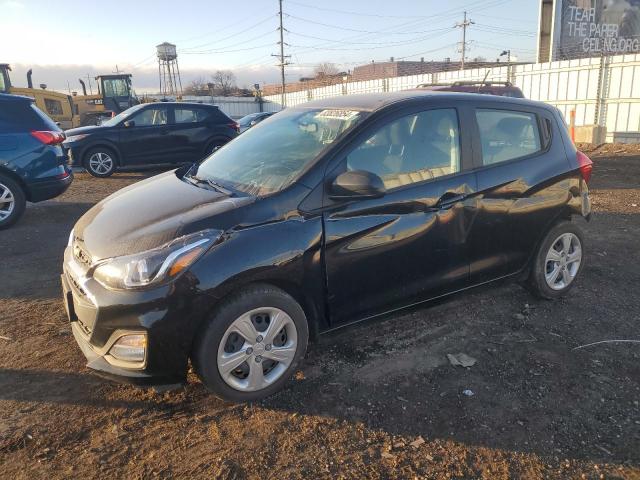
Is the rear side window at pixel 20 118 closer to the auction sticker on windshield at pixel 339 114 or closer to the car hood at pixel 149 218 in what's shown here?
the car hood at pixel 149 218

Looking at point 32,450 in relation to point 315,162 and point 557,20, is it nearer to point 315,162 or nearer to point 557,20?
point 315,162

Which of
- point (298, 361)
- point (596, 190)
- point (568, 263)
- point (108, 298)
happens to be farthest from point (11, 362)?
point (596, 190)

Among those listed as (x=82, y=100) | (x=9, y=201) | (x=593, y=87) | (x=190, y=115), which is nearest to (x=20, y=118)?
(x=9, y=201)

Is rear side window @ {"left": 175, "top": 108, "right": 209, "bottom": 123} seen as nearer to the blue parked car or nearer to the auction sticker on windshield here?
the blue parked car

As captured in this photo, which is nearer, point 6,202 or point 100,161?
point 6,202

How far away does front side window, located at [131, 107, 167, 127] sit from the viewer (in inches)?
454

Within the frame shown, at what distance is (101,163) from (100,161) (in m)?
0.05

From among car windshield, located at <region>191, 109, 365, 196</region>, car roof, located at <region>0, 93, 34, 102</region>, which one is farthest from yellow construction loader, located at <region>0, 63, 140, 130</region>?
car windshield, located at <region>191, 109, 365, 196</region>

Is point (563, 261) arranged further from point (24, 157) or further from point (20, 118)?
point (20, 118)

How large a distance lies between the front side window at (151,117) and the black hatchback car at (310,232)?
27.5 ft

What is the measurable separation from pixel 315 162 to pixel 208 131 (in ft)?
32.1

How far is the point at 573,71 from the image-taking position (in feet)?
57.4

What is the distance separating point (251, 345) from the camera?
2.83 meters

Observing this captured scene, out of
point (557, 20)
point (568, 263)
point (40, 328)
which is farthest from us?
point (557, 20)
